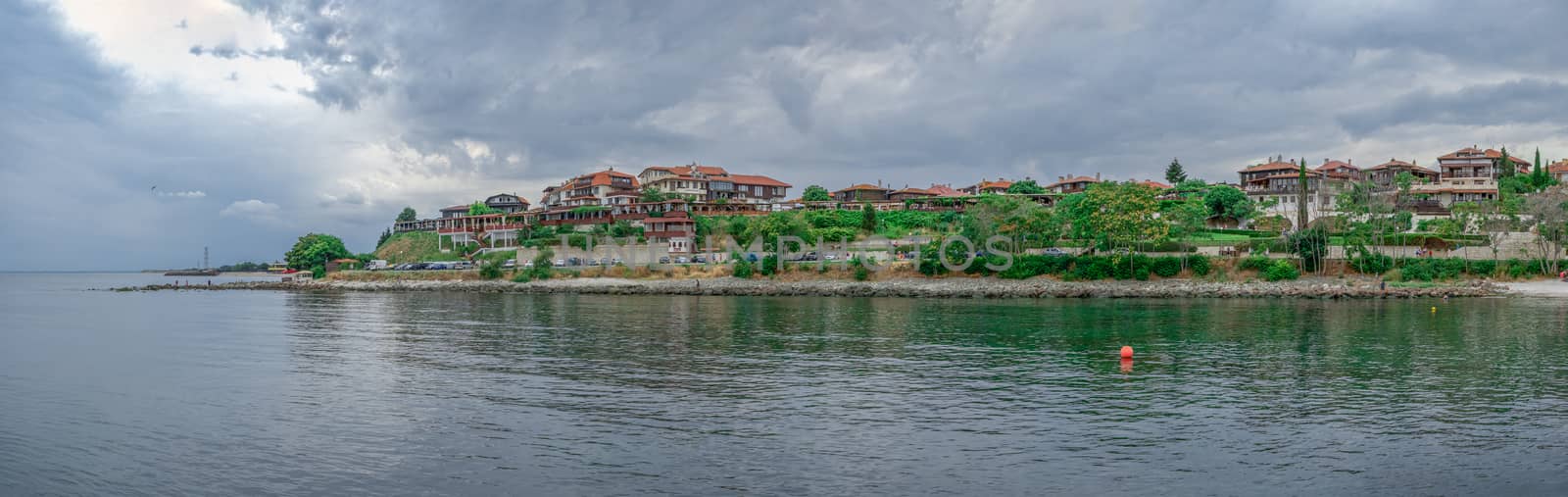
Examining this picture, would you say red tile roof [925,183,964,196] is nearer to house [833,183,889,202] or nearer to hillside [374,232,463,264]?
house [833,183,889,202]

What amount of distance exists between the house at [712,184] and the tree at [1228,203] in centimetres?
5410

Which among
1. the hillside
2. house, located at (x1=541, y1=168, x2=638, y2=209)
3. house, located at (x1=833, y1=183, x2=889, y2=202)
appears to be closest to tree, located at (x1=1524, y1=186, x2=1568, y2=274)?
house, located at (x1=833, y1=183, x2=889, y2=202)

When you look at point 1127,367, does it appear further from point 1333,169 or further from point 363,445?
point 1333,169

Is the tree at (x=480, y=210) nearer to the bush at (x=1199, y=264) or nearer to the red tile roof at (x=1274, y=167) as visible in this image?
the bush at (x=1199, y=264)

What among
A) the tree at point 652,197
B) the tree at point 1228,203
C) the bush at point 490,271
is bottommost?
the bush at point 490,271

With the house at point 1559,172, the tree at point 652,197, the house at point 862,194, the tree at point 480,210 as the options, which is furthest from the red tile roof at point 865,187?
the house at point 1559,172

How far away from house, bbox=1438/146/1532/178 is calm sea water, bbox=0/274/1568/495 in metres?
82.2

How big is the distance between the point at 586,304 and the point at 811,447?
4414 centimetres

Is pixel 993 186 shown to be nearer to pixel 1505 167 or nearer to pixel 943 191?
pixel 943 191

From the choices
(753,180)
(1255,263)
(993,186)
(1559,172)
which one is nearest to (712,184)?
(753,180)

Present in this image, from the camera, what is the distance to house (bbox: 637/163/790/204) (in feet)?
379

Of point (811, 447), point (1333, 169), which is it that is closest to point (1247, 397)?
point (811, 447)

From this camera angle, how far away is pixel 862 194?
118 metres

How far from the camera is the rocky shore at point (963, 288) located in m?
58.5
